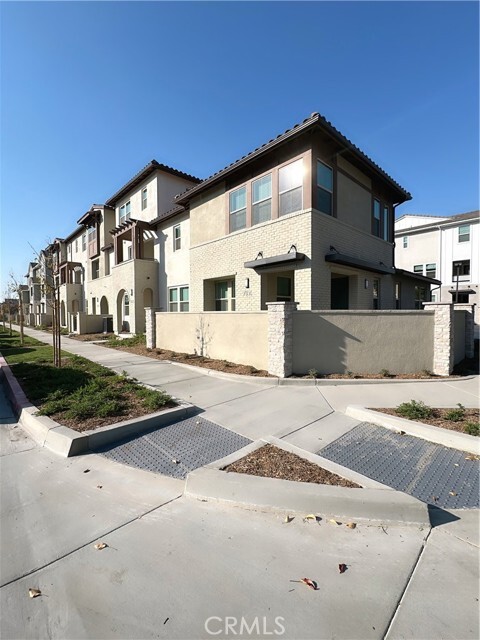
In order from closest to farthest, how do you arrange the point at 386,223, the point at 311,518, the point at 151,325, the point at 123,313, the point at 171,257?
the point at 311,518, the point at 151,325, the point at 386,223, the point at 171,257, the point at 123,313

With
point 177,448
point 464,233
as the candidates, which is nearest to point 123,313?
point 177,448

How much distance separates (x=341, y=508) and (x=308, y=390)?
14.1 feet

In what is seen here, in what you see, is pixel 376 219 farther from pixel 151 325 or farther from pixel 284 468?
pixel 284 468

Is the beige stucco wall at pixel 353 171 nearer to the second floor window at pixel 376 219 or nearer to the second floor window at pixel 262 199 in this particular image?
the second floor window at pixel 376 219

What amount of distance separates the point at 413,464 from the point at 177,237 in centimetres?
1567

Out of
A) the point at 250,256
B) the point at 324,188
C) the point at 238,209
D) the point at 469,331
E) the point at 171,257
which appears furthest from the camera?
the point at 171,257

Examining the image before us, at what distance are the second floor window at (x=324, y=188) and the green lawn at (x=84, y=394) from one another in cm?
837

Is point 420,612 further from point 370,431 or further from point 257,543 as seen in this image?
point 370,431

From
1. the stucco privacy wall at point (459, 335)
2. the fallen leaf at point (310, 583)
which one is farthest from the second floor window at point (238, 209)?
the fallen leaf at point (310, 583)

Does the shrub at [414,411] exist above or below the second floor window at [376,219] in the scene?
below

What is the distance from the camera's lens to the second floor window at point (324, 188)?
403 inches

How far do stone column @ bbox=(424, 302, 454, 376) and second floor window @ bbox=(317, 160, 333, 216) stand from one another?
15.8 ft

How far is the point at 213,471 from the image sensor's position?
3.33 m

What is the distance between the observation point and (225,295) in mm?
13805
